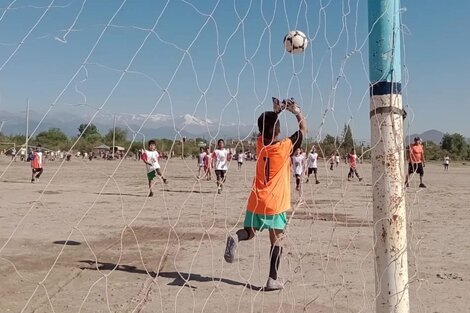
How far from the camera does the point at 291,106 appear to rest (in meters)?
4.43

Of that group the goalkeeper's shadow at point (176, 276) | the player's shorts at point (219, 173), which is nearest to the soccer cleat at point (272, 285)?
the goalkeeper's shadow at point (176, 276)

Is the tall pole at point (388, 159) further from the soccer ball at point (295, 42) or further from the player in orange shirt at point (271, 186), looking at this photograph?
the player in orange shirt at point (271, 186)

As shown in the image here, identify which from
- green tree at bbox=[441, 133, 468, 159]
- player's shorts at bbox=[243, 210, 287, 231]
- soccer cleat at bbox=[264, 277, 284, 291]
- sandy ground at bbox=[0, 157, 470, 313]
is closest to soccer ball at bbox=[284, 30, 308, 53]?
player's shorts at bbox=[243, 210, 287, 231]

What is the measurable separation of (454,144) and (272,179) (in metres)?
109

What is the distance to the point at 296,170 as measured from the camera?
693 inches

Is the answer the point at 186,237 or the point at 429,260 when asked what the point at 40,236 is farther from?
the point at 429,260

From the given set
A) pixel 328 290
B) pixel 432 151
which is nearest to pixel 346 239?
pixel 328 290

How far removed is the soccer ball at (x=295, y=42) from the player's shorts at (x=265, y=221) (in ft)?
4.68

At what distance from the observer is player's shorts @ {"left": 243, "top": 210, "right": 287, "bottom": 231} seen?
4867mm

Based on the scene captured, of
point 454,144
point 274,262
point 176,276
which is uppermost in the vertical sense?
point 454,144

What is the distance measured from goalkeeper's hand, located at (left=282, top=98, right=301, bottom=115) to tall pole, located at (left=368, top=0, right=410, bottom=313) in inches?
44.0

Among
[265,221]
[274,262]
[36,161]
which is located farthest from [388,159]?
[36,161]

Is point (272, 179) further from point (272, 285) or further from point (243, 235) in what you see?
point (272, 285)

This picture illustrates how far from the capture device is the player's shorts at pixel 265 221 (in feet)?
16.0
